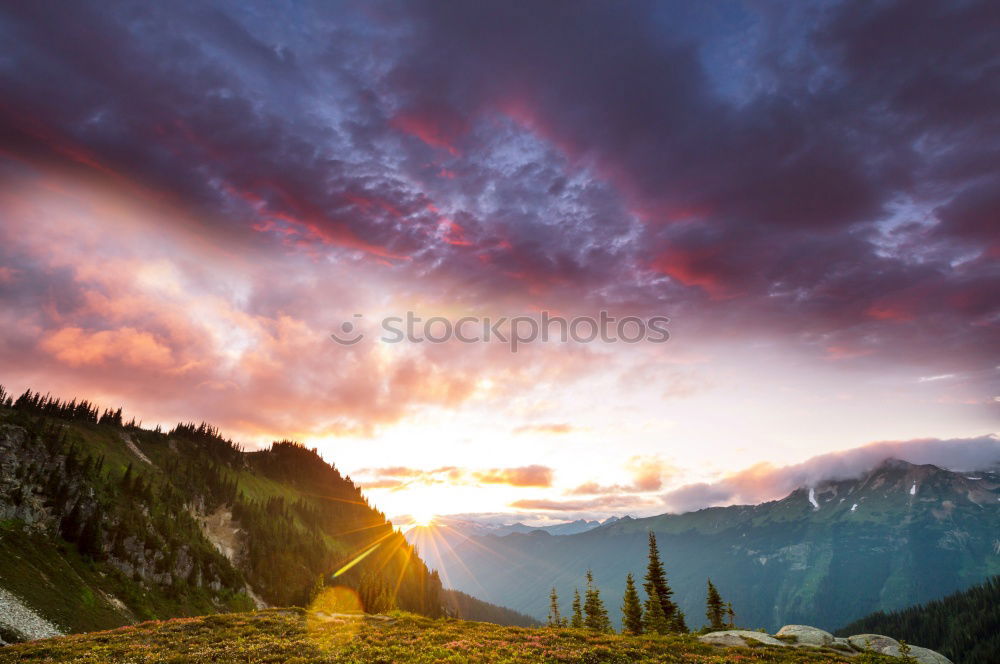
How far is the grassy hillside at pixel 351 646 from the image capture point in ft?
90.0

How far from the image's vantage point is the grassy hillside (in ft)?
90.0

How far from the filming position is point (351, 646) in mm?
29844

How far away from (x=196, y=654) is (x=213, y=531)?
7561 inches

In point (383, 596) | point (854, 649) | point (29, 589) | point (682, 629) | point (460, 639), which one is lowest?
point (383, 596)

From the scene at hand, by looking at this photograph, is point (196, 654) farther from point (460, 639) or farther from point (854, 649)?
point (854, 649)

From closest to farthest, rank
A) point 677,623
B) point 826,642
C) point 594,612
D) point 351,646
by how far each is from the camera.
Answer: point 351,646, point 826,642, point 677,623, point 594,612

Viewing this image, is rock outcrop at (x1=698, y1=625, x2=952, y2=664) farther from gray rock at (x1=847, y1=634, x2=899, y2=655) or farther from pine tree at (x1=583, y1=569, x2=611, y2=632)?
pine tree at (x1=583, y1=569, x2=611, y2=632)

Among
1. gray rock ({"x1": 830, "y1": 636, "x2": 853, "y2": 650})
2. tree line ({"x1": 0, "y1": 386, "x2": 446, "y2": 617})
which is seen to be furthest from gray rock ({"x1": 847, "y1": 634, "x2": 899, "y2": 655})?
tree line ({"x1": 0, "y1": 386, "x2": 446, "y2": 617})

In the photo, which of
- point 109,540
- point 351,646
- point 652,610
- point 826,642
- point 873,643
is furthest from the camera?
point 109,540

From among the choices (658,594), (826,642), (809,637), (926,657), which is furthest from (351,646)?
(658,594)

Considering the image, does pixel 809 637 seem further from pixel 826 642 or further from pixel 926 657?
pixel 926 657

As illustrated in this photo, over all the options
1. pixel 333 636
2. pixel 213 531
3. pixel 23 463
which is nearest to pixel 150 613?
pixel 23 463

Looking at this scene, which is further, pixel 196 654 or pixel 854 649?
pixel 854 649

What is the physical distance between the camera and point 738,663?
27875mm
